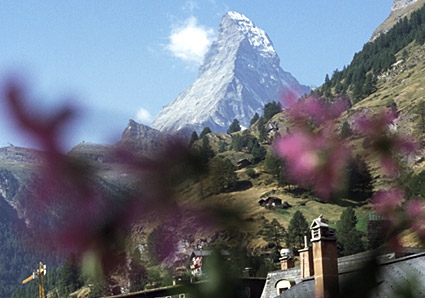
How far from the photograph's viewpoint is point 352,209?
2.50m

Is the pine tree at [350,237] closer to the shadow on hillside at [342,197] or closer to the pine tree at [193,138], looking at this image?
the shadow on hillside at [342,197]

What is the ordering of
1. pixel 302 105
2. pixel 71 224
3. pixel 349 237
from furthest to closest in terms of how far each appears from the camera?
pixel 349 237 < pixel 302 105 < pixel 71 224

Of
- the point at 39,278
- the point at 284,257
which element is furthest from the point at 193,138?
the point at 284,257

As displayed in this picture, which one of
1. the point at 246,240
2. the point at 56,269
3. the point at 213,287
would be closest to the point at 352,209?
the point at 246,240

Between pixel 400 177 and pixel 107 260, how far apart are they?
1.15 m

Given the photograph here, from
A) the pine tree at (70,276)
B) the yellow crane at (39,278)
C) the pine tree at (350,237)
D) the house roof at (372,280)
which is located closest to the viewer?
the pine tree at (70,276)

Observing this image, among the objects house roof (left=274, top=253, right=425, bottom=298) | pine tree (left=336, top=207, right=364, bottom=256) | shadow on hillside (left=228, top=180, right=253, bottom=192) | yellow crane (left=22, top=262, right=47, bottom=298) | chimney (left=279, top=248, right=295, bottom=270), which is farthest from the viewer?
chimney (left=279, top=248, right=295, bottom=270)

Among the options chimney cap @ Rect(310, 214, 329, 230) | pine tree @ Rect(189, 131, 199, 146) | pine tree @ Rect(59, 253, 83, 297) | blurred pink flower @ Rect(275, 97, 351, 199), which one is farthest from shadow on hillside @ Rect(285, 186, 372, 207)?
pine tree @ Rect(59, 253, 83, 297)

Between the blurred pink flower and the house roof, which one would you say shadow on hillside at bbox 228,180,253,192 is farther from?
the house roof

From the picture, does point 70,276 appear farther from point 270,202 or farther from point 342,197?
point 342,197

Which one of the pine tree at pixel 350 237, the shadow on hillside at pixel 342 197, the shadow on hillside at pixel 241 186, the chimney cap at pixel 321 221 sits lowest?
the pine tree at pixel 350 237

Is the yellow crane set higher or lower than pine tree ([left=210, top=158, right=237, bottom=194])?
lower

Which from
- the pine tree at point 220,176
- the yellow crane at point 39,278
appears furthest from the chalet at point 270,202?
the yellow crane at point 39,278

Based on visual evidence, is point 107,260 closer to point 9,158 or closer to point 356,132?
point 9,158
